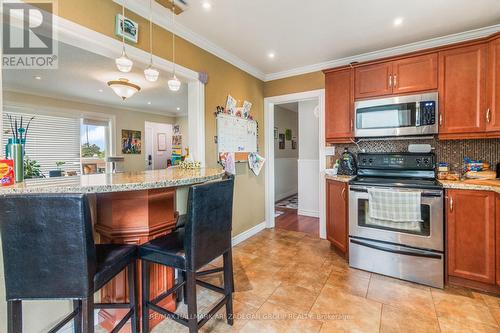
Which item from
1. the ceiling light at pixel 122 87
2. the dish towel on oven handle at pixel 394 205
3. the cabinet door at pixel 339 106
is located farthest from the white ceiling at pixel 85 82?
the dish towel on oven handle at pixel 394 205

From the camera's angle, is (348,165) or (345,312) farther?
(348,165)

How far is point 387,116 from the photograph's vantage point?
8.53 ft

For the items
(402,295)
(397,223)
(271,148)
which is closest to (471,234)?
(397,223)

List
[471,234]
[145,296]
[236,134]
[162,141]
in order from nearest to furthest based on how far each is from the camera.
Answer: [145,296] → [471,234] → [236,134] → [162,141]

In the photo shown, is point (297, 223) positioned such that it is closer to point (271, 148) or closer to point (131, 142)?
point (271, 148)

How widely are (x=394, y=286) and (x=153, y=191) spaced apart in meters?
2.28

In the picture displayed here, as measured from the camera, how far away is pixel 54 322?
1535 mm

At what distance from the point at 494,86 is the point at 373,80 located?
1.01 metres

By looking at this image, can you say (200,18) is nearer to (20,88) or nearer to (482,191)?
(482,191)

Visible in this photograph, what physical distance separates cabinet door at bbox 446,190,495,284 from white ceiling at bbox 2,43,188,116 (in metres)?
2.99

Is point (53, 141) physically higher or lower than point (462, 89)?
lower

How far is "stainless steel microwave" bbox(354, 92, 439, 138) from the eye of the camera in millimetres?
A: 2389

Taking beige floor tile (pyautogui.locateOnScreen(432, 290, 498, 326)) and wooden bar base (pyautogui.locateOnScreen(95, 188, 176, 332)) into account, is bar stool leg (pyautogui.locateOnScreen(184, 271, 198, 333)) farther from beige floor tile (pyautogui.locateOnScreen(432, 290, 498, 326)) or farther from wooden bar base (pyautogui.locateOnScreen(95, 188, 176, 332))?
beige floor tile (pyautogui.locateOnScreen(432, 290, 498, 326))

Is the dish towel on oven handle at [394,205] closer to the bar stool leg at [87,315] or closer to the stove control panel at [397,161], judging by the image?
the stove control panel at [397,161]
